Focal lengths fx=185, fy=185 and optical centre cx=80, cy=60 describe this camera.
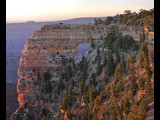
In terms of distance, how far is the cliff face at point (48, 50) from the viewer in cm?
3422

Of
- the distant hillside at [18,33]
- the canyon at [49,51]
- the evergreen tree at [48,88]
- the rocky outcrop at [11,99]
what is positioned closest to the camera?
the evergreen tree at [48,88]

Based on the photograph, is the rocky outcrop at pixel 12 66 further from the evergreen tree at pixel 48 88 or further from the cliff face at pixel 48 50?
the evergreen tree at pixel 48 88

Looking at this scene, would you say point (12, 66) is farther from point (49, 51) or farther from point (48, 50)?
point (49, 51)

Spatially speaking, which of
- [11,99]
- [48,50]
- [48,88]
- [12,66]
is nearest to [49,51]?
[48,50]

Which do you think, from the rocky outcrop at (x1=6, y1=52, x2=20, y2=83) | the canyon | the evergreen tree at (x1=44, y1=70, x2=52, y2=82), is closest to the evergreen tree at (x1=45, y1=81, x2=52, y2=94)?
the evergreen tree at (x1=44, y1=70, x2=52, y2=82)

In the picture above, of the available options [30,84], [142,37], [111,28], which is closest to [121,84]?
[142,37]

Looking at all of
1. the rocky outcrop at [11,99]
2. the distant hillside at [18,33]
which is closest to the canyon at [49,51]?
the rocky outcrop at [11,99]

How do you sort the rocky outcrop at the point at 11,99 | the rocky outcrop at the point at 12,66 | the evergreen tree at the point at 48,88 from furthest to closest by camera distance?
the rocky outcrop at the point at 12,66 → the rocky outcrop at the point at 11,99 → the evergreen tree at the point at 48,88

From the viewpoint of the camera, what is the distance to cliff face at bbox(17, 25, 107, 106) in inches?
1347

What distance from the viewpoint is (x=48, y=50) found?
117ft

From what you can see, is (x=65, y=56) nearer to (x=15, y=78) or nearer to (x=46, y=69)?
(x=46, y=69)

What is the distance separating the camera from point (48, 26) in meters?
36.3

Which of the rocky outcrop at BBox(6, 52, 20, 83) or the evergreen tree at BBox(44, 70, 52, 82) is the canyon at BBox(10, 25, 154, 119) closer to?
the evergreen tree at BBox(44, 70, 52, 82)

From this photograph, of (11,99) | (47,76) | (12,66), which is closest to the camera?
(47,76)
